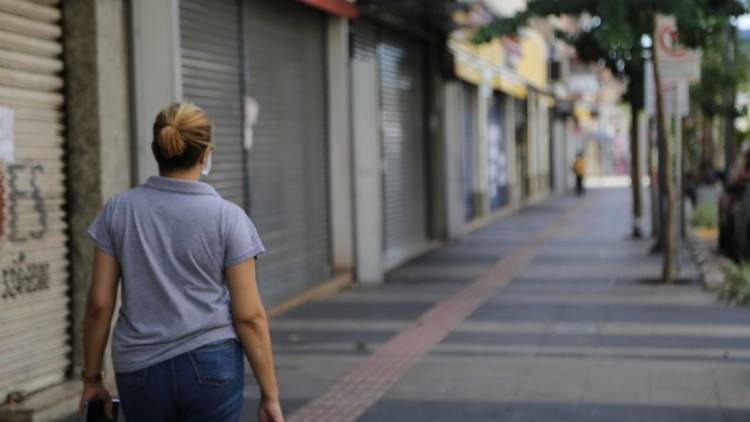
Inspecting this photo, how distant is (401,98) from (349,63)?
4.49m

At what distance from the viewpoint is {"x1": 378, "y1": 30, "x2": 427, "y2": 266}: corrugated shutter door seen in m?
19.2

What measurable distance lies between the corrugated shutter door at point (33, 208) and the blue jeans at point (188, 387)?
160 inches

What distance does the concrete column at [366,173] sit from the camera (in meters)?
15.4

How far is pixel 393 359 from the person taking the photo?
987cm

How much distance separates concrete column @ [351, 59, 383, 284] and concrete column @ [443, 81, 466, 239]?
726 cm

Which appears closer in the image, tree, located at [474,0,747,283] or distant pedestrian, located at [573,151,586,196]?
tree, located at [474,0,747,283]

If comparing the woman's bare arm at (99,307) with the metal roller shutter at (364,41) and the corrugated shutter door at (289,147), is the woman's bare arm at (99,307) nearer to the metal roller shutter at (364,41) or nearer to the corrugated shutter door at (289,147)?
the corrugated shutter door at (289,147)

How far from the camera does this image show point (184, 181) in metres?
3.99

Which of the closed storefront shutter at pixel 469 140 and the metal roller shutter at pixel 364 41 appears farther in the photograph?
the closed storefront shutter at pixel 469 140

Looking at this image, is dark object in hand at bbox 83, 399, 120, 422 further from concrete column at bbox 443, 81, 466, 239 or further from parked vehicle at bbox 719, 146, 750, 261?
concrete column at bbox 443, 81, 466, 239

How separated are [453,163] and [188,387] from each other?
65.6 feet

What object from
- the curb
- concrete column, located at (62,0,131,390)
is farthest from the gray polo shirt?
the curb

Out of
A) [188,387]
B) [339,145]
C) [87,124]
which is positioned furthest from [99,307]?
[339,145]

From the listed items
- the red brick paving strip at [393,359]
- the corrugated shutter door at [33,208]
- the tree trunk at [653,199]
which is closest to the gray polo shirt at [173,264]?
the red brick paving strip at [393,359]
